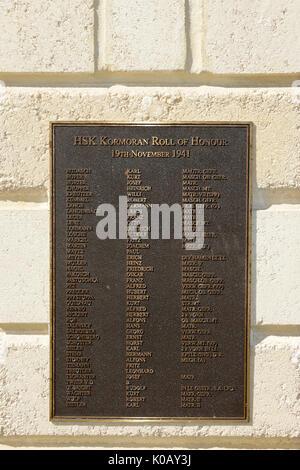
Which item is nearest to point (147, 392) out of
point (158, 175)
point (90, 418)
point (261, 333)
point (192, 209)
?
point (90, 418)

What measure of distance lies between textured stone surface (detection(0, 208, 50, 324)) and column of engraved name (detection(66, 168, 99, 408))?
16cm

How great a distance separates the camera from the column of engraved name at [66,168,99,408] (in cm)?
229

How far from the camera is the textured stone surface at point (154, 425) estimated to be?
2.36 metres

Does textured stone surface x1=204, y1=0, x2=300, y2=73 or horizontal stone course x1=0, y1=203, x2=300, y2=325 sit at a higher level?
textured stone surface x1=204, y1=0, x2=300, y2=73

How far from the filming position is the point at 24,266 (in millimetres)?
2359

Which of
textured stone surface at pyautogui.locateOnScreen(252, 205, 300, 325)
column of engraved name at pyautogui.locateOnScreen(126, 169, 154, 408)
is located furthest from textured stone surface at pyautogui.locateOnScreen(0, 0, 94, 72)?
textured stone surface at pyautogui.locateOnScreen(252, 205, 300, 325)

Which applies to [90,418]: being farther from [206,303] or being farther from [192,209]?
[192,209]

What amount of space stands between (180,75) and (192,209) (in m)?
0.79

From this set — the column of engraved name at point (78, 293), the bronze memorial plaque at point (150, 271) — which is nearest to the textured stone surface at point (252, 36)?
the bronze memorial plaque at point (150, 271)

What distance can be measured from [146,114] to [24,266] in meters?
1.14

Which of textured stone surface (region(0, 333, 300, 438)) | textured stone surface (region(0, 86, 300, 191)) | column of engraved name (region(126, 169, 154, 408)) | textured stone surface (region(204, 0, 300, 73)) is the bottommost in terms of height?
textured stone surface (region(0, 333, 300, 438))

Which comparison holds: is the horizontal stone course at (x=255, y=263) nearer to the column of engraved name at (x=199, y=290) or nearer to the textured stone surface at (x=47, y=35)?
the column of engraved name at (x=199, y=290)

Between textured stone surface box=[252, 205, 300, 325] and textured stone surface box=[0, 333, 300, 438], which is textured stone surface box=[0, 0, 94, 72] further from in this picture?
textured stone surface box=[0, 333, 300, 438]

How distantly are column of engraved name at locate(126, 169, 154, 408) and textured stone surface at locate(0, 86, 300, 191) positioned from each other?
0.41m
